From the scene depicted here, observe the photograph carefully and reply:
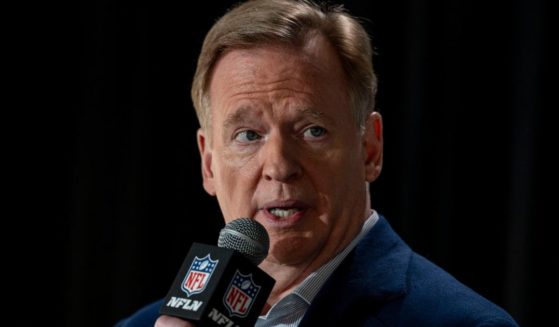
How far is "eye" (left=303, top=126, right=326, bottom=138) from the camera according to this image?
207 centimetres

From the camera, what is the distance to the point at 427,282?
6.59ft

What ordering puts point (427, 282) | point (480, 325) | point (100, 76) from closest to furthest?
1. point (480, 325)
2. point (427, 282)
3. point (100, 76)

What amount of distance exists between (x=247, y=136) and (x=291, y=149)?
0.38 ft

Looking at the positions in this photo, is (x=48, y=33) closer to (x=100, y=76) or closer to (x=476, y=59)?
(x=100, y=76)

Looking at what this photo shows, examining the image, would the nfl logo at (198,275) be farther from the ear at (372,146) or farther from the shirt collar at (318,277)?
the ear at (372,146)

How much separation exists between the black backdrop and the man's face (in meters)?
0.83

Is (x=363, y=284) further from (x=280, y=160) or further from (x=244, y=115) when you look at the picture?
(x=244, y=115)

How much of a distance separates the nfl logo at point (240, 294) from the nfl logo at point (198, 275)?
41 mm

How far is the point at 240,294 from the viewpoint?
1.55 metres

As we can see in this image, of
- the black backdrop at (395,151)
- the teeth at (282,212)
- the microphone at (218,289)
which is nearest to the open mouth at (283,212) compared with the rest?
the teeth at (282,212)

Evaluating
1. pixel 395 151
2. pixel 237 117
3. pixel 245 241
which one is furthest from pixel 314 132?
pixel 395 151

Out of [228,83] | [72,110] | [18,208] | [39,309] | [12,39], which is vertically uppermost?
[228,83]

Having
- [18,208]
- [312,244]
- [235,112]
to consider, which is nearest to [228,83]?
[235,112]

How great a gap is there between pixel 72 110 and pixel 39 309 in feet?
2.44
